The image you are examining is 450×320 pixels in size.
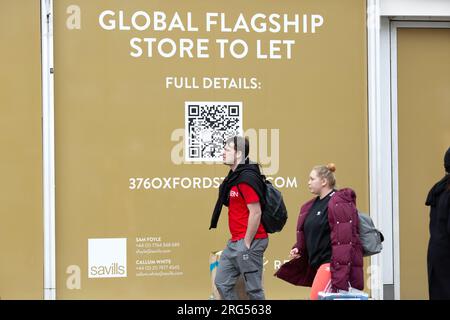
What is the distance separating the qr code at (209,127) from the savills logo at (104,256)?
1063 millimetres

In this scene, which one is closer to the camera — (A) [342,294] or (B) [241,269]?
(A) [342,294]

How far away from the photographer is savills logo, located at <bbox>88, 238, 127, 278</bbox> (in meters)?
8.05

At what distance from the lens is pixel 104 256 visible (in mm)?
8055

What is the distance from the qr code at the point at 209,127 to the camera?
8.16 m

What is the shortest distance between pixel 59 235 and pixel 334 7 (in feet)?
11.1

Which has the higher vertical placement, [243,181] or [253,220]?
[243,181]

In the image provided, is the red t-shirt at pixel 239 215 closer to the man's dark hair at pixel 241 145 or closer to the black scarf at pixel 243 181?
the black scarf at pixel 243 181

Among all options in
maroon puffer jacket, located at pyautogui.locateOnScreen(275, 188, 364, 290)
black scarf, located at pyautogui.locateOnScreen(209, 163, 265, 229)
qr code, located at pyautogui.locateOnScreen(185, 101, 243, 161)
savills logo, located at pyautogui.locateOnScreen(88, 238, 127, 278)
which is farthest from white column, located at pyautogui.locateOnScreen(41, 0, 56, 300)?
maroon puffer jacket, located at pyautogui.locateOnScreen(275, 188, 364, 290)

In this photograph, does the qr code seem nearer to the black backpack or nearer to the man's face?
the man's face

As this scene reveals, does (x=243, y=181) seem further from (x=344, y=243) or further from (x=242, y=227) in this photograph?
(x=344, y=243)

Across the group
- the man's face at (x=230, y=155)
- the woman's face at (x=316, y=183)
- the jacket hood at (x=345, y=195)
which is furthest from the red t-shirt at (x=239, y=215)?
the jacket hood at (x=345, y=195)

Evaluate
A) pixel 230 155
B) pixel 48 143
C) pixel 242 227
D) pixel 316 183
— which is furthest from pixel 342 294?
pixel 48 143

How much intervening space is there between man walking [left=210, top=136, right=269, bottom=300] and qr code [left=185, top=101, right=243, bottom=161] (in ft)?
3.01

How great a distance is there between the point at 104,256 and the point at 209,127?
61.2 inches
